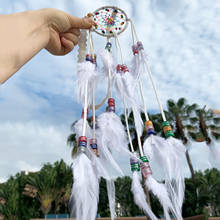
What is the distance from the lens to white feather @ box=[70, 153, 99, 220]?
52.0 inches

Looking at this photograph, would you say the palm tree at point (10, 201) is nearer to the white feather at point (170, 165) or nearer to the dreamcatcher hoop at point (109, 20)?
the dreamcatcher hoop at point (109, 20)

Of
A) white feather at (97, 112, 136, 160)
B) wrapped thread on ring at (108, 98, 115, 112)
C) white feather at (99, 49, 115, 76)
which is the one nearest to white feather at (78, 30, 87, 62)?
white feather at (99, 49, 115, 76)

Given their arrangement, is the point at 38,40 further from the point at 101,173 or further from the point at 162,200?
the point at 162,200

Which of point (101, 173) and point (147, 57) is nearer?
point (101, 173)

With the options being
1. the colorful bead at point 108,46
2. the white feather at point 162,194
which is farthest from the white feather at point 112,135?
the colorful bead at point 108,46

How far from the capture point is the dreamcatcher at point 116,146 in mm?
1423

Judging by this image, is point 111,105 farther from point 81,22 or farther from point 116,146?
point 81,22

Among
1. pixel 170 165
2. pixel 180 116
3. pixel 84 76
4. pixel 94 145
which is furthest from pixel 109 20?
pixel 180 116

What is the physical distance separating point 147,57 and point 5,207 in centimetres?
2032

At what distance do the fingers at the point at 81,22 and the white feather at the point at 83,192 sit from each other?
61.6 inches

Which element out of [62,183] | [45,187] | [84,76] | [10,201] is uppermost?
[62,183]

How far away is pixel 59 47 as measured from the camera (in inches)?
94.9

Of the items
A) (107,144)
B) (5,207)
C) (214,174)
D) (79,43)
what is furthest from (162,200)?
(214,174)

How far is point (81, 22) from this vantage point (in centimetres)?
231
